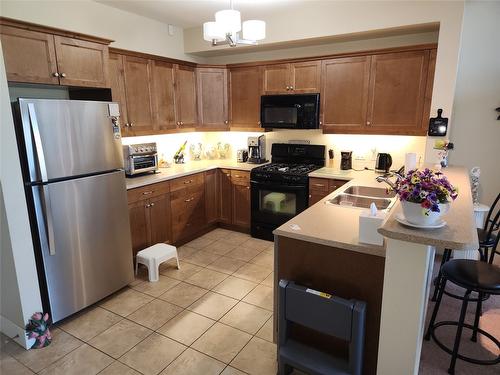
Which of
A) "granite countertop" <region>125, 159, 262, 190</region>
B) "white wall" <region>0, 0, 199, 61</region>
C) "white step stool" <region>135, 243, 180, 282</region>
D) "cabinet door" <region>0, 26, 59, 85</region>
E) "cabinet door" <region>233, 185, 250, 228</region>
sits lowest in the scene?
"white step stool" <region>135, 243, 180, 282</region>

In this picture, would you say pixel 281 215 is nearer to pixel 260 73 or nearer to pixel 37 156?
pixel 260 73

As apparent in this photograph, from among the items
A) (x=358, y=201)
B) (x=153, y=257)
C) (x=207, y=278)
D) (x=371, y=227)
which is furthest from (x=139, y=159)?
(x=371, y=227)

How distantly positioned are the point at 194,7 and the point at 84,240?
8.88 ft

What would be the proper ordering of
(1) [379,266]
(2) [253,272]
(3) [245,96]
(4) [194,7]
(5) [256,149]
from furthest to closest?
(5) [256,149]
(3) [245,96]
(4) [194,7]
(2) [253,272]
(1) [379,266]

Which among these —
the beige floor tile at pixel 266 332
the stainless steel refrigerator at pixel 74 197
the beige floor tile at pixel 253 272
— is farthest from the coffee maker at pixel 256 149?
the beige floor tile at pixel 266 332

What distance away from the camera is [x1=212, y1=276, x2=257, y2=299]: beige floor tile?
3.00 metres

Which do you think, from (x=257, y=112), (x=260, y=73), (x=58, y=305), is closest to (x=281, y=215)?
(x=257, y=112)

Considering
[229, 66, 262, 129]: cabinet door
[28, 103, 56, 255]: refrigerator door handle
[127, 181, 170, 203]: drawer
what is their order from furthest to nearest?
[229, 66, 262, 129]: cabinet door → [127, 181, 170, 203]: drawer → [28, 103, 56, 255]: refrigerator door handle

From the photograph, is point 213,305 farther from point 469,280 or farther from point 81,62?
point 81,62

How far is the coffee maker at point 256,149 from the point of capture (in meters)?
4.56

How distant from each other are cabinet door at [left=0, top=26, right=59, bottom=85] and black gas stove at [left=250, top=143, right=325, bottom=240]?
2.41 metres

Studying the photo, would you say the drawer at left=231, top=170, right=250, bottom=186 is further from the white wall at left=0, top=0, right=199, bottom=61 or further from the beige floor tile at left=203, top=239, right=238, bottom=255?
the white wall at left=0, top=0, right=199, bottom=61

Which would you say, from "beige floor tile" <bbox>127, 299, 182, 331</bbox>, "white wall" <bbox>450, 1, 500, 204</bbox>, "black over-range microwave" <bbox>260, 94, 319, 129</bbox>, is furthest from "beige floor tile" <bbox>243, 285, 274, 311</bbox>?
"white wall" <bbox>450, 1, 500, 204</bbox>

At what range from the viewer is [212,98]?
4488 mm
